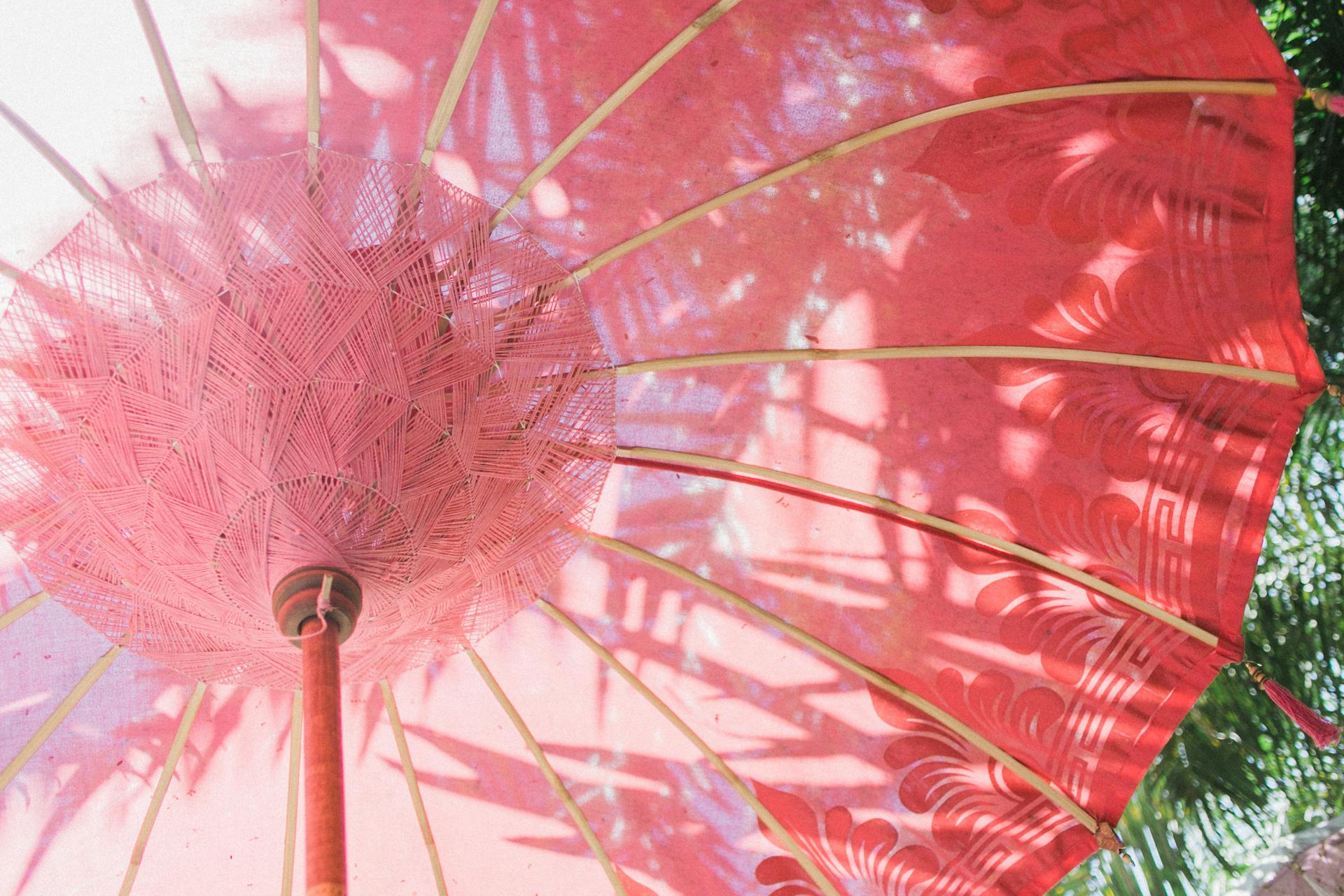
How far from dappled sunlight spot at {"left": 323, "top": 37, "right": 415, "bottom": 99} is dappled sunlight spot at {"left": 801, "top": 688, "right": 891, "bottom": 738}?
6.40ft

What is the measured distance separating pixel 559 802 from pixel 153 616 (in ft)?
4.19

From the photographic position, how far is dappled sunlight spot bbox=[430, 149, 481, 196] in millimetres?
2615

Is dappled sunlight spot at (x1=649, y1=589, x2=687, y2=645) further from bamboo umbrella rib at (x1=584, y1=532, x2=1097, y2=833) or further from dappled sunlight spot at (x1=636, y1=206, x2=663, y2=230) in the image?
dappled sunlight spot at (x1=636, y1=206, x2=663, y2=230)

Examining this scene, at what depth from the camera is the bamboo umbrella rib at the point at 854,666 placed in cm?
309

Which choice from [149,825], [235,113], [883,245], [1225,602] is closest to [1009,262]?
[883,245]

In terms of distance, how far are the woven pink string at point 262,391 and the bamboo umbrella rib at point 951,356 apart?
1.44 ft

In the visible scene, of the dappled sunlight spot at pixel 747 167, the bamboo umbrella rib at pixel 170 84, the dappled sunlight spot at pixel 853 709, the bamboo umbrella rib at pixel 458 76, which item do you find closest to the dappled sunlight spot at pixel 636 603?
the dappled sunlight spot at pixel 853 709

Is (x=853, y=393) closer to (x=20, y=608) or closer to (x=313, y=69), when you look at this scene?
(x=313, y=69)

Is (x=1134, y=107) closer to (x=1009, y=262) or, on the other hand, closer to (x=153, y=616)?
(x=1009, y=262)

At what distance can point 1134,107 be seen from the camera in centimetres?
280

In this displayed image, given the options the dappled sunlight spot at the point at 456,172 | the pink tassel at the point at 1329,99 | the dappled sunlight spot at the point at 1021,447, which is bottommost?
the dappled sunlight spot at the point at 1021,447

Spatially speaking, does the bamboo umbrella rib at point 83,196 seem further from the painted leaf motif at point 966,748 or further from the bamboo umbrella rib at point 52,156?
the painted leaf motif at point 966,748

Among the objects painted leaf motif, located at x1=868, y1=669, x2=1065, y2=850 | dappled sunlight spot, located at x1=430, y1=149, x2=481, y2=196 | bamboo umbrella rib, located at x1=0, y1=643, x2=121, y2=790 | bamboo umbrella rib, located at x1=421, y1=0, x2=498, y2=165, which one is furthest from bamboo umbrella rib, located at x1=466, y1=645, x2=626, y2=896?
bamboo umbrella rib, located at x1=421, y1=0, x2=498, y2=165

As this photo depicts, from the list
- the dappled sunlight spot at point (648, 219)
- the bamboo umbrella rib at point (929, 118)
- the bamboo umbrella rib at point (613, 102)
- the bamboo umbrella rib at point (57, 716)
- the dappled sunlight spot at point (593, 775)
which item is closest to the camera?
the bamboo umbrella rib at point (613, 102)
